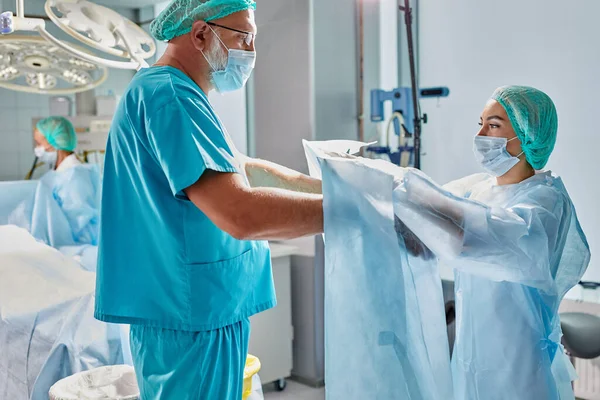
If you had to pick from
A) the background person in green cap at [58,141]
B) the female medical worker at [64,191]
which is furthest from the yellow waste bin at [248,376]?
the background person in green cap at [58,141]

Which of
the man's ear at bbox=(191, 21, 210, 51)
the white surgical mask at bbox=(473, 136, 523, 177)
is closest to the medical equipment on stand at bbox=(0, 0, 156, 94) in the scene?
the man's ear at bbox=(191, 21, 210, 51)

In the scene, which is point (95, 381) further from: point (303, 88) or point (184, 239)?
point (303, 88)

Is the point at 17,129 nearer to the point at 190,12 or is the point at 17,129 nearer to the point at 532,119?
the point at 190,12

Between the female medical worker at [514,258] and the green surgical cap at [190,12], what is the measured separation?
605 mm

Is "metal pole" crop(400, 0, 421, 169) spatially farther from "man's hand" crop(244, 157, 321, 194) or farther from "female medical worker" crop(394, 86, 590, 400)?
"man's hand" crop(244, 157, 321, 194)

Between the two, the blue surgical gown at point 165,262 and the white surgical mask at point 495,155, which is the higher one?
the white surgical mask at point 495,155

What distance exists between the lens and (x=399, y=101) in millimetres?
3174

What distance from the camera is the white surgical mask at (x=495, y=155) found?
178 cm

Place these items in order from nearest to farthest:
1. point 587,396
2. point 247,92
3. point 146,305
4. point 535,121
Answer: point 146,305 < point 535,121 < point 587,396 < point 247,92

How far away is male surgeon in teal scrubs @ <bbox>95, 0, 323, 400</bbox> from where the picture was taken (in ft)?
3.87

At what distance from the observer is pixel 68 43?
2.70 metres

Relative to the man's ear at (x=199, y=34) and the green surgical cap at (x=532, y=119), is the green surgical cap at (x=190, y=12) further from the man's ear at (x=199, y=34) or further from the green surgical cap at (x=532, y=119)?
the green surgical cap at (x=532, y=119)

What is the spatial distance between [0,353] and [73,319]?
33cm

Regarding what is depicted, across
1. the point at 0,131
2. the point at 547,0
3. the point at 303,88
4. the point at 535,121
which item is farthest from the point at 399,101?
the point at 0,131
